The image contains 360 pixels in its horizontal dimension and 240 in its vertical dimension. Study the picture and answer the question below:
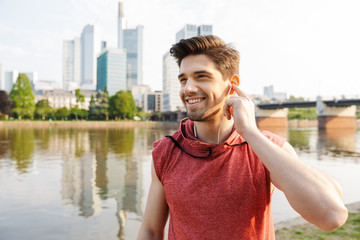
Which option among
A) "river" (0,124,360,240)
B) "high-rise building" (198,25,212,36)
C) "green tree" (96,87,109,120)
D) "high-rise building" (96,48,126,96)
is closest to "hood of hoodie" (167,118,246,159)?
"river" (0,124,360,240)

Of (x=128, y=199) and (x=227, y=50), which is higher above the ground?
(x=227, y=50)

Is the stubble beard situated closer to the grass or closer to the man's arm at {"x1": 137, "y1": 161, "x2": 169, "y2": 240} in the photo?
the man's arm at {"x1": 137, "y1": 161, "x2": 169, "y2": 240}

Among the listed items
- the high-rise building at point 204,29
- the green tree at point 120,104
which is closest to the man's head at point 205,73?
the green tree at point 120,104

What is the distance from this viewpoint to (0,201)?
7633mm

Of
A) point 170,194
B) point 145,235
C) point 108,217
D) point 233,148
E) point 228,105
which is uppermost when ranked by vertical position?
point 228,105

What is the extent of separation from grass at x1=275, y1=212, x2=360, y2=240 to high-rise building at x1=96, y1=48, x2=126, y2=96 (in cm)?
17726

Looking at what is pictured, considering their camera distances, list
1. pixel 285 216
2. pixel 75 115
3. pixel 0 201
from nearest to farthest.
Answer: pixel 285 216
pixel 0 201
pixel 75 115

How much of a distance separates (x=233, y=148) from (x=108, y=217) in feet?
18.6

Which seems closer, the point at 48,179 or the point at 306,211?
the point at 306,211

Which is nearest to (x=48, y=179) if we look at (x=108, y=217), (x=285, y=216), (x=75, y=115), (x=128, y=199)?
(x=128, y=199)

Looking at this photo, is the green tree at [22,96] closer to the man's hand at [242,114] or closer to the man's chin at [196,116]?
the man's chin at [196,116]

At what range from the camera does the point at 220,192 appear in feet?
5.19

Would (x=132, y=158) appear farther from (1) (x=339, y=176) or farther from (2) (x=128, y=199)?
(1) (x=339, y=176)

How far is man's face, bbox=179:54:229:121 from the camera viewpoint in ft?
5.82
